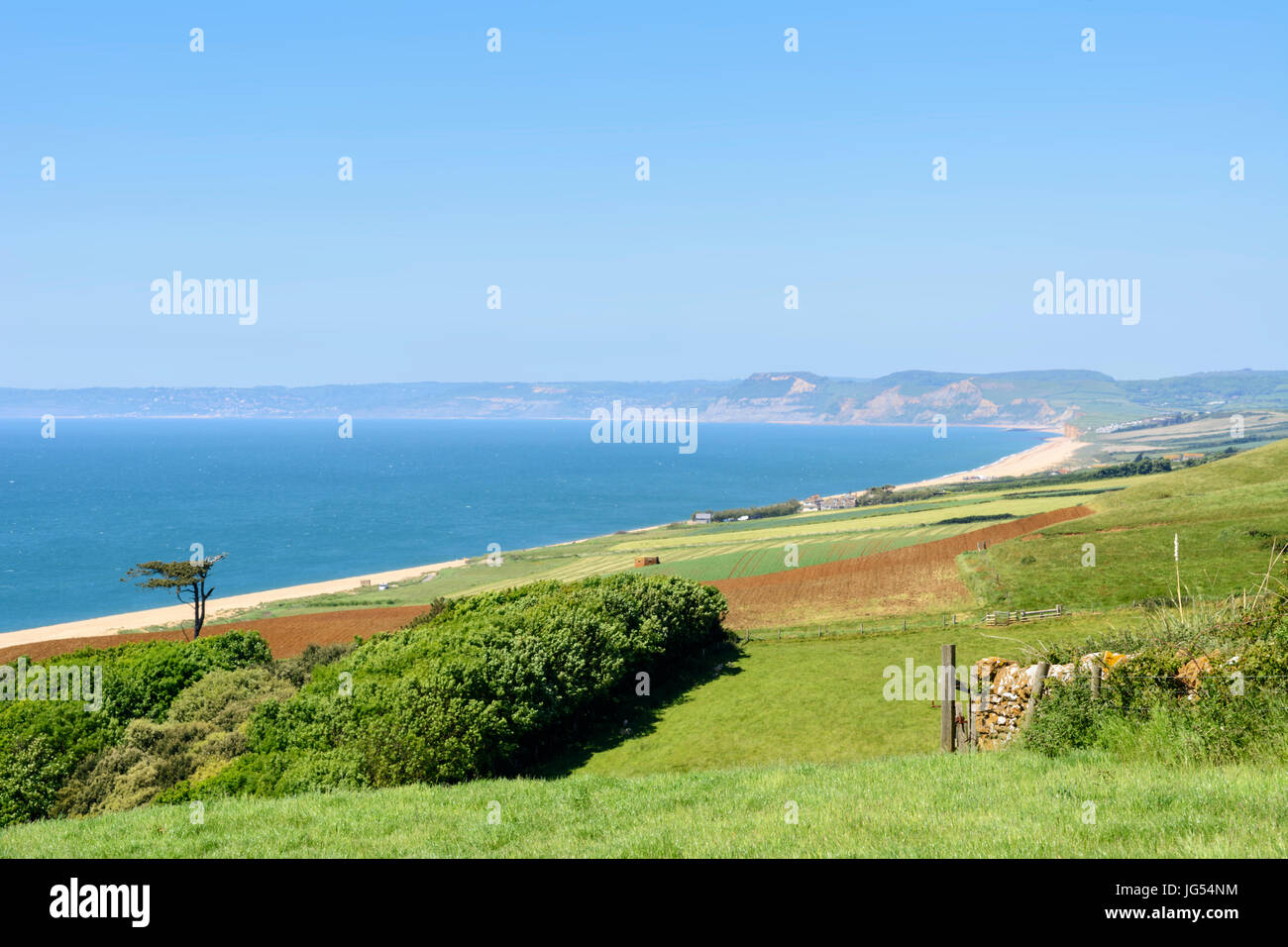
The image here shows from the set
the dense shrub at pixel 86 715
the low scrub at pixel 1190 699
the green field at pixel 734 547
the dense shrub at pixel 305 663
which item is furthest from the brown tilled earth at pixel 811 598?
the low scrub at pixel 1190 699

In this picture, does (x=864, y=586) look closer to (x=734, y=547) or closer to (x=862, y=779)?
(x=734, y=547)

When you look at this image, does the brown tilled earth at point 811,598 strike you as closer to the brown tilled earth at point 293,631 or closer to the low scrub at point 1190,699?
the brown tilled earth at point 293,631

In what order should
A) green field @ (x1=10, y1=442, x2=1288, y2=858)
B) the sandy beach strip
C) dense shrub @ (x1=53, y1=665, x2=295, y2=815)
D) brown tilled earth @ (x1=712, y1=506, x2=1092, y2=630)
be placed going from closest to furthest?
green field @ (x1=10, y1=442, x2=1288, y2=858) → dense shrub @ (x1=53, y1=665, x2=295, y2=815) → brown tilled earth @ (x1=712, y1=506, x2=1092, y2=630) → the sandy beach strip

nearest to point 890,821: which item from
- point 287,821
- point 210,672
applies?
point 287,821

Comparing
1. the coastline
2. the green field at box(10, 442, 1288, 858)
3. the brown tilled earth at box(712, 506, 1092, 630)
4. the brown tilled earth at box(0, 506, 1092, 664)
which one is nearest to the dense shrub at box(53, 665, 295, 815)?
the green field at box(10, 442, 1288, 858)

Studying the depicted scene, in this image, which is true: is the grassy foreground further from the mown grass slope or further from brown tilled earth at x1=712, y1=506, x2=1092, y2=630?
brown tilled earth at x1=712, y1=506, x2=1092, y2=630

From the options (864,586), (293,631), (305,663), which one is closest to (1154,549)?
(864,586)
